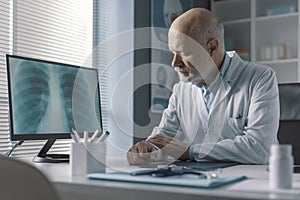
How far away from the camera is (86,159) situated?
3.32ft

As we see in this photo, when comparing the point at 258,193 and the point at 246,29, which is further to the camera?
the point at 246,29

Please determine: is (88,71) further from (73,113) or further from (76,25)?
(76,25)

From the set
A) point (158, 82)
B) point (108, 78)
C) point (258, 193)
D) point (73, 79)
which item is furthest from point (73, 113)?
point (158, 82)

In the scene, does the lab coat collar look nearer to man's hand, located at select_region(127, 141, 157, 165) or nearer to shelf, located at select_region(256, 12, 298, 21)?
man's hand, located at select_region(127, 141, 157, 165)

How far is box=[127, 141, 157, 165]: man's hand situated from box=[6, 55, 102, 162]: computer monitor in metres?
0.26

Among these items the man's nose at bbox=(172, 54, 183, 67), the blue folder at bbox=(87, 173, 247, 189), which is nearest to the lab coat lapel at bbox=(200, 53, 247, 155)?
the man's nose at bbox=(172, 54, 183, 67)

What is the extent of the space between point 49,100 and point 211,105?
0.62 metres

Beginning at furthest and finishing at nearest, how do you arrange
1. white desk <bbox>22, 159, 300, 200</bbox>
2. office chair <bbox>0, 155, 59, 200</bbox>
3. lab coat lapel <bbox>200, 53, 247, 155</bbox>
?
lab coat lapel <bbox>200, 53, 247, 155</bbox>
white desk <bbox>22, 159, 300, 200</bbox>
office chair <bbox>0, 155, 59, 200</bbox>

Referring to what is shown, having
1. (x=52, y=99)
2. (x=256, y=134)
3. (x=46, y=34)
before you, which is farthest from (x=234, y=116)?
(x=46, y=34)

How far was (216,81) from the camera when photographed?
175 centimetres

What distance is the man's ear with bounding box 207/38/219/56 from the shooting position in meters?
1.67

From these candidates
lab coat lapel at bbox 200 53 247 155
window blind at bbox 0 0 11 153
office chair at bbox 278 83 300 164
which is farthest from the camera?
window blind at bbox 0 0 11 153

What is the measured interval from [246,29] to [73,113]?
3.00 m

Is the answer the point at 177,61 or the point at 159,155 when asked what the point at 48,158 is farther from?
the point at 177,61
